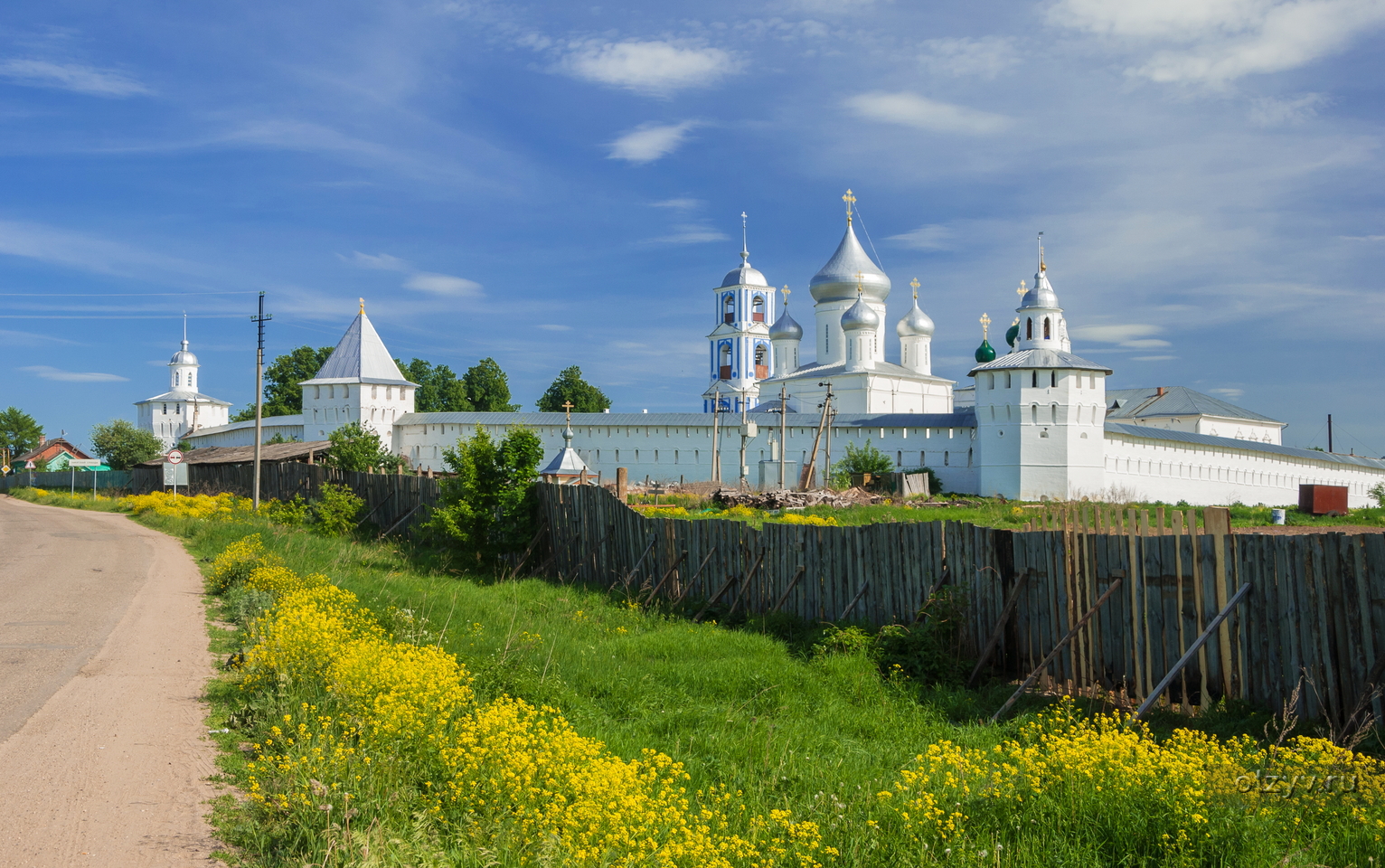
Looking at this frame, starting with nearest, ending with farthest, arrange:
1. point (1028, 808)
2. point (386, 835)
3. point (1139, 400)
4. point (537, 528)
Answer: point (386, 835)
point (1028, 808)
point (537, 528)
point (1139, 400)

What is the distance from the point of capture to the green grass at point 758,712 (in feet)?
13.7

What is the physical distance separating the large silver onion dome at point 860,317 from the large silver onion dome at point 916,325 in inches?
203

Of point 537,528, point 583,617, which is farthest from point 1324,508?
point 583,617

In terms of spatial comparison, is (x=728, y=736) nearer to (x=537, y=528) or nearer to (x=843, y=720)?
(x=843, y=720)

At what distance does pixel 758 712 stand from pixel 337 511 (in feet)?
56.1

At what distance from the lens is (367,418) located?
1875 inches

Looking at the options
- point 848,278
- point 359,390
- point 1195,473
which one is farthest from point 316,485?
point 848,278

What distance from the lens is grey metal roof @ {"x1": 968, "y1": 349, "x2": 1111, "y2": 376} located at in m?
→ 37.2

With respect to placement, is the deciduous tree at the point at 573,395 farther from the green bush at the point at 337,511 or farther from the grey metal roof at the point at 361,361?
the green bush at the point at 337,511

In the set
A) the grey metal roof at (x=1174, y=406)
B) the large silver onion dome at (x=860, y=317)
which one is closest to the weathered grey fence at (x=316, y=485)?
the large silver onion dome at (x=860, y=317)

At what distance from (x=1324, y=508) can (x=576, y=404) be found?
51.9 meters

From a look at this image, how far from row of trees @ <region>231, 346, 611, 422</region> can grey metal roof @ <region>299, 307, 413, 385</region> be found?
21.5 m

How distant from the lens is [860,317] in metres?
54.8

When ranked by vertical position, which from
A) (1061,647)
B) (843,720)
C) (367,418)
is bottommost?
(843,720)
